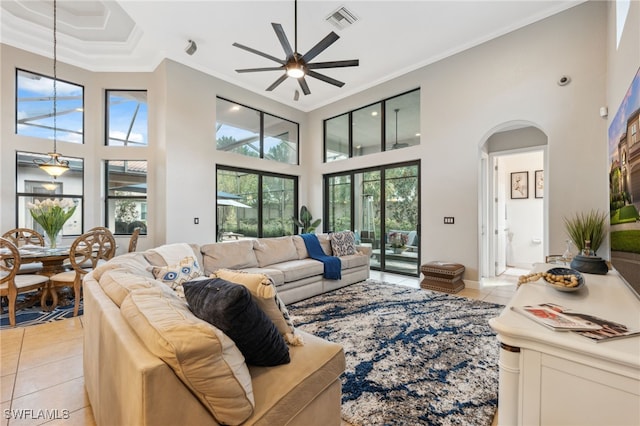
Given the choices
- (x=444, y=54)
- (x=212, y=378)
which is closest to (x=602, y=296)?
(x=212, y=378)

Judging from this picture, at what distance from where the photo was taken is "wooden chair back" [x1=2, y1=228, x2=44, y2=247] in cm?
412

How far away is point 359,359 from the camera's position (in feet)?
7.59

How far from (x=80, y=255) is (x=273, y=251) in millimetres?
2477

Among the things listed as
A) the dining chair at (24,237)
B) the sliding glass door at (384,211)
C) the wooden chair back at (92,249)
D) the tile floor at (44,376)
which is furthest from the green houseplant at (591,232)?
the dining chair at (24,237)

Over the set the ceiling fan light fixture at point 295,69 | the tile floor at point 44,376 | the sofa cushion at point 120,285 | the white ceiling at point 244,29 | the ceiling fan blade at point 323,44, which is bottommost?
the tile floor at point 44,376

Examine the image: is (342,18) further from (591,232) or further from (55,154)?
(55,154)

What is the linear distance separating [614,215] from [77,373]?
433 centimetres

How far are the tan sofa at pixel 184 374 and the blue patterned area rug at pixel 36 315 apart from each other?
2654 mm

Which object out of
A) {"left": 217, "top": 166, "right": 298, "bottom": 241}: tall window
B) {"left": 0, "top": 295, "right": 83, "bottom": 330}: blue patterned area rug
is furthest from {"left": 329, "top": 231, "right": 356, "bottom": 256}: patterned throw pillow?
{"left": 0, "top": 295, "right": 83, "bottom": 330}: blue patterned area rug

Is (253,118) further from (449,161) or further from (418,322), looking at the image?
(418,322)

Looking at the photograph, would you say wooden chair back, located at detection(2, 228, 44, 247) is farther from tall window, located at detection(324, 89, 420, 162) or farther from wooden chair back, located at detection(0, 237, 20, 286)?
tall window, located at detection(324, 89, 420, 162)

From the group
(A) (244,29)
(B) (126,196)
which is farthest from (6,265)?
(A) (244,29)

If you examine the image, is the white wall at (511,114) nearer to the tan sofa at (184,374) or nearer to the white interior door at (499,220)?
the white interior door at (499,220)

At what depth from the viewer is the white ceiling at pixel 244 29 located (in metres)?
3.72
